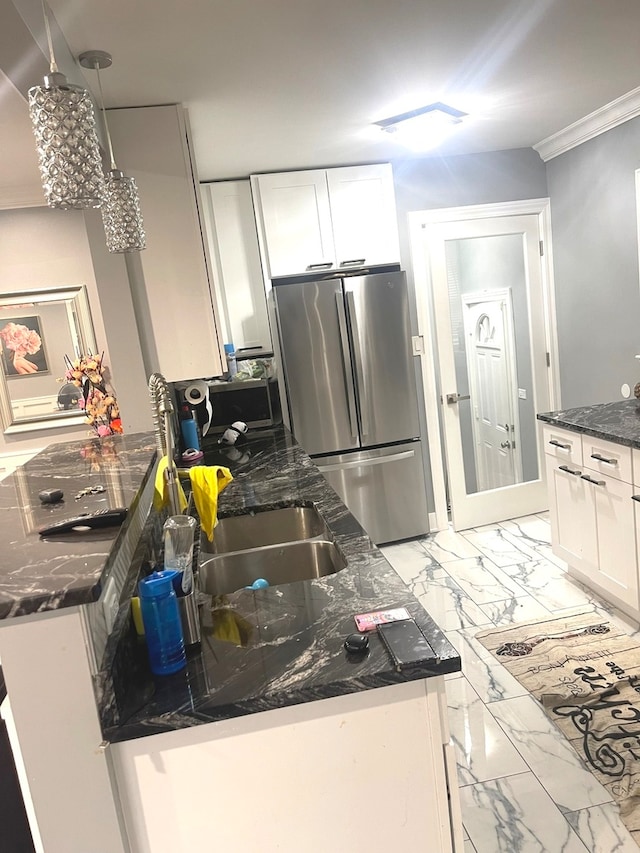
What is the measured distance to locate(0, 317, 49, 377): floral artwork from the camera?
12.6 feet

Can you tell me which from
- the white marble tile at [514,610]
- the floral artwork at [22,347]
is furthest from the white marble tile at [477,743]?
the floral artwork at [22,347]

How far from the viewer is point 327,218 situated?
13.0ft

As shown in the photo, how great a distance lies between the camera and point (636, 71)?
2893mm

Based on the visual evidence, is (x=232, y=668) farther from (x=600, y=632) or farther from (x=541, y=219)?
(x=541, y=219)

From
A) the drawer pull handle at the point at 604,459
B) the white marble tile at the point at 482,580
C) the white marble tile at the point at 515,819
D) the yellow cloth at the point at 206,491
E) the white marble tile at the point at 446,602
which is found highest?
the yellow cloth at the point at 206,491

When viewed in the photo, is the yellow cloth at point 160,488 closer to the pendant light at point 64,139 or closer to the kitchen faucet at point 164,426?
the kitchen faucet at point 164,426

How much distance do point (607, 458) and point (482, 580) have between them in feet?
3.59

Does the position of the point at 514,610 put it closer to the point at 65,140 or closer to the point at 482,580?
the point at 482,580

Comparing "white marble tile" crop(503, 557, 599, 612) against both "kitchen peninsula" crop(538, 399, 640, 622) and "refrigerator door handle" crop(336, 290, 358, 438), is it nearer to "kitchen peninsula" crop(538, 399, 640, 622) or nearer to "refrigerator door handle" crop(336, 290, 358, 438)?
"kitchen peninsula" crop(538, 399, 640, 622)

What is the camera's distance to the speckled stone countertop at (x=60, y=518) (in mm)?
986

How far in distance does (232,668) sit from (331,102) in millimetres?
2467

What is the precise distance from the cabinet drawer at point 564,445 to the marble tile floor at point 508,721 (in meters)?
0.73

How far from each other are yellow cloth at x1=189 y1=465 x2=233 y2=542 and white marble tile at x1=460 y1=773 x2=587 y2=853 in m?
1.21

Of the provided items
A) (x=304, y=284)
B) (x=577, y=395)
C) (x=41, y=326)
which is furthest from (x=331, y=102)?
(x=577, y=395)
